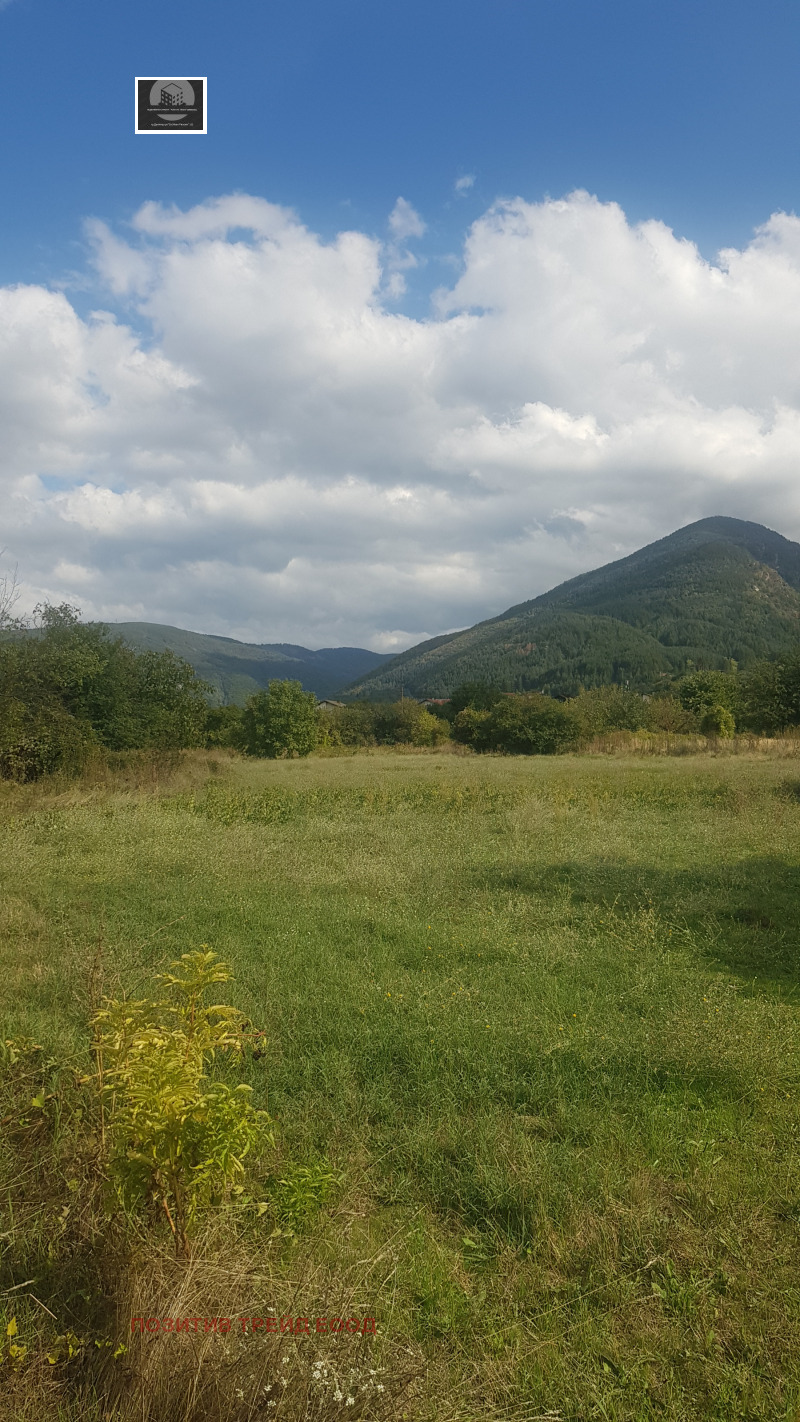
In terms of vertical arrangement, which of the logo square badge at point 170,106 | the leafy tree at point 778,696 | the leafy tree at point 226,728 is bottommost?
the leafy tree at point 226,728

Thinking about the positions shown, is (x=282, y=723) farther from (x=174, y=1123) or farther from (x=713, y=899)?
(x=174, y=1123)

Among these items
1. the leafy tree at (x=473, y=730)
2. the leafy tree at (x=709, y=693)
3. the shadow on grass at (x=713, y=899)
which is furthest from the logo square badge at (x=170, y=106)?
the leafy tree at (x=709, y=693)

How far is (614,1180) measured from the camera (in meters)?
3.74

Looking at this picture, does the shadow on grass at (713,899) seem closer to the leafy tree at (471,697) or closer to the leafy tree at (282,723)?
the leafy tree at (282,723)

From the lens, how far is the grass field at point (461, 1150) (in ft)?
8.75

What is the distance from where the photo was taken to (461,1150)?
161 inches

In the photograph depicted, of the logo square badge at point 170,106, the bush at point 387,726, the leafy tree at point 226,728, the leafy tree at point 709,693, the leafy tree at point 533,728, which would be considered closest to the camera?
the logo square badge at point 170,106

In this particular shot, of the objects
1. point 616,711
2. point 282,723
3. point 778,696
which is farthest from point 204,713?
point 616,711

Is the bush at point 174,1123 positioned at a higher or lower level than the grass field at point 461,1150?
higher

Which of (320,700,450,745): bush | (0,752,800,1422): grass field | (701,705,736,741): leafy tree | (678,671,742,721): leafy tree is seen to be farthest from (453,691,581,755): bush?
(0,752,800,1422): grass field

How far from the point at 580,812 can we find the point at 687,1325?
14667mm

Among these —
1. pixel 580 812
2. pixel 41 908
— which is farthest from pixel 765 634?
pixel 41 908

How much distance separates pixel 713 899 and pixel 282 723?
44875 mm

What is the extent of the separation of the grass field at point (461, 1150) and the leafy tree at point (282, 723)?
4176 centimetres
